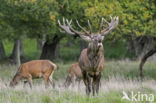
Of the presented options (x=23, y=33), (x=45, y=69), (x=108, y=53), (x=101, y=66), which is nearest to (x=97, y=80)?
(x=101, y=66)

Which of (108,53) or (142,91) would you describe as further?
(108,53)

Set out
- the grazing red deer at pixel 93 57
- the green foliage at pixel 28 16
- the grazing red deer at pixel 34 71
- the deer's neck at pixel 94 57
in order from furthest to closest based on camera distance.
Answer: the green foliage at pixel 28 16
the grazing red deer at pixel 34 71
the deer's neck at pixel 94 57
the grazing red deer at pixel 93 57

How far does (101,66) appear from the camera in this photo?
8359 millimetres

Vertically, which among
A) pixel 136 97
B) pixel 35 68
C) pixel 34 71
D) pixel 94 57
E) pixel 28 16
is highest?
pixel 28 16

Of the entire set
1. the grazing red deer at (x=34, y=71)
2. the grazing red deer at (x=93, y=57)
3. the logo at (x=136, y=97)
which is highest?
the grazing red deer at (x=93, y=57)

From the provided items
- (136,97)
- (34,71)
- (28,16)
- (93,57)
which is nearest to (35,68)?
(34,71)

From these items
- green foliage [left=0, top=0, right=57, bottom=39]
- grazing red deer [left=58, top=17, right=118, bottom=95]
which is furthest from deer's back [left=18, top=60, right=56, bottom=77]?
grazing red deer [left=58, top=17, right=118, bottom=95]

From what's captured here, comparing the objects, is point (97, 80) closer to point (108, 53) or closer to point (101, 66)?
Answer: point (101, 66)

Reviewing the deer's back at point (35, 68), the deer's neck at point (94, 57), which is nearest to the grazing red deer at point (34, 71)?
the deer's back at point (35, 68)

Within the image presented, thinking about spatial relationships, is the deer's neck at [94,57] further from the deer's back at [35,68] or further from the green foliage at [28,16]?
the green foliage at [28,16]

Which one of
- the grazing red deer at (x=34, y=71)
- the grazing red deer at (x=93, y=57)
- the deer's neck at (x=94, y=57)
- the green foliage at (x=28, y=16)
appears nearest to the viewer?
the grazing red deer at (x=93, y=57)

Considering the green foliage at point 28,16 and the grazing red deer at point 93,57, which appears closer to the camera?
the grazing red deer at point 93,57

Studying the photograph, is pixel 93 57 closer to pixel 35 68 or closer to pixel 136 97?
pixel 136 97

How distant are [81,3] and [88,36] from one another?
8.20 m
